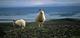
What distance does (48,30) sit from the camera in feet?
7.25

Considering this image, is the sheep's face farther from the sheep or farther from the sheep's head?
the sheep

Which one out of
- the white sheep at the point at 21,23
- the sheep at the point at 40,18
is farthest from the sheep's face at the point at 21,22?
the sheep at the point at 40,18

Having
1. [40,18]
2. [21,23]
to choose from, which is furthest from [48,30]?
[21,23]

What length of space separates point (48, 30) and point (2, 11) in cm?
57

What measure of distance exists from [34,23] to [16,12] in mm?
251

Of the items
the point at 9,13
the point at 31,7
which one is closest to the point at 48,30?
the point at 31,7

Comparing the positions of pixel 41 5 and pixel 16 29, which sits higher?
pixel 41 5

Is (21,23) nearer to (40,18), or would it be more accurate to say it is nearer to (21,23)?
(21,23)

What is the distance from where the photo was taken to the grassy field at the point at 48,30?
2174mm

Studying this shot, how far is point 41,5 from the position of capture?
231 centimetres

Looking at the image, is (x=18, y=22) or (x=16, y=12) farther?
(x=16, y=12)

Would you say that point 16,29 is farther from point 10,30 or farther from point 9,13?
point 9,13

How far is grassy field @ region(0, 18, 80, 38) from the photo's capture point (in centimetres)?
217

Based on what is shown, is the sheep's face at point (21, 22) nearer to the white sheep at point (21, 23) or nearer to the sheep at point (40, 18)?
the white sheep at point (21, 23)
